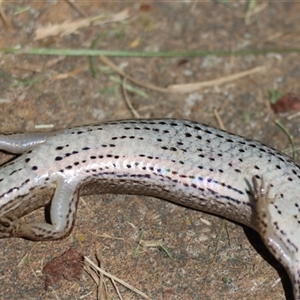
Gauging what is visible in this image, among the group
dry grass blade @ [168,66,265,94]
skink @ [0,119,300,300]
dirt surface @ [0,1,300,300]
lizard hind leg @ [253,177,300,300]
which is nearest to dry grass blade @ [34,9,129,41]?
dirt surface @ [0,1,300,300]

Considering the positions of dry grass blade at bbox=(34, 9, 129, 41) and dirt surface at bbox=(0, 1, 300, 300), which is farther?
dry grass blade at bbox=(34, 9, 129, 41)

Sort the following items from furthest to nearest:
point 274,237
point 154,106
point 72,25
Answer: point 72,25
point 154,106
point 274,237

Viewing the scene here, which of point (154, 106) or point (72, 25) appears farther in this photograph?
point (72, 25)

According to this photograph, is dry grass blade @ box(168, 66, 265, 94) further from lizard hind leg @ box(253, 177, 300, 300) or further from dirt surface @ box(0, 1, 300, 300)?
lizard hind leg @ box(253, 177, 300, 300)

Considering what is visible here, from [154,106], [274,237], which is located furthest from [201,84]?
[274,237]

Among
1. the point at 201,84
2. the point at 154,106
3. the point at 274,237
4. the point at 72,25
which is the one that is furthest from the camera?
the point at 72,25

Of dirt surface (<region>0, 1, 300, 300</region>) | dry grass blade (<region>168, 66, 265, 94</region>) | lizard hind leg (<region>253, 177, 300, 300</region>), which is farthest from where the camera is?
dry grass blade (<region>168, 66, 265, 94</region>)

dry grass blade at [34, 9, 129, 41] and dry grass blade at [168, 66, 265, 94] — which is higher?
dry grass blade at [34, 9, 129, 41]

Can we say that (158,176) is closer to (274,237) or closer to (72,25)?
(274,237)
